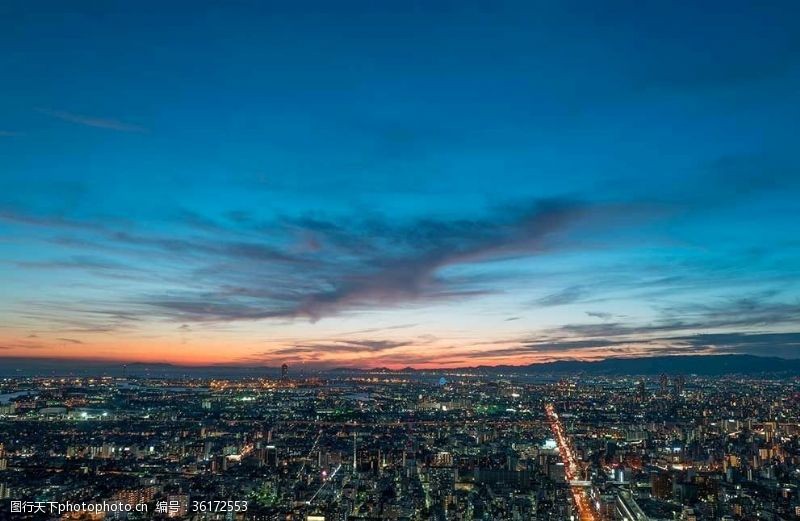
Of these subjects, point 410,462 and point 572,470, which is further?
point 572,470

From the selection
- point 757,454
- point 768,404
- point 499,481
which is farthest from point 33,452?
point 768,404

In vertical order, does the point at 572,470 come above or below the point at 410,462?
below

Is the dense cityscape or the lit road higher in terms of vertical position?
the dense cityscape

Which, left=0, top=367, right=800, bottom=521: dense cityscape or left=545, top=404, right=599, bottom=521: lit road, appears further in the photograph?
left=545, top=404, right=599, bottom=521: lit road

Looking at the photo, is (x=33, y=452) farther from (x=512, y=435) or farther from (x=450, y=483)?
(x=512, y=435)
